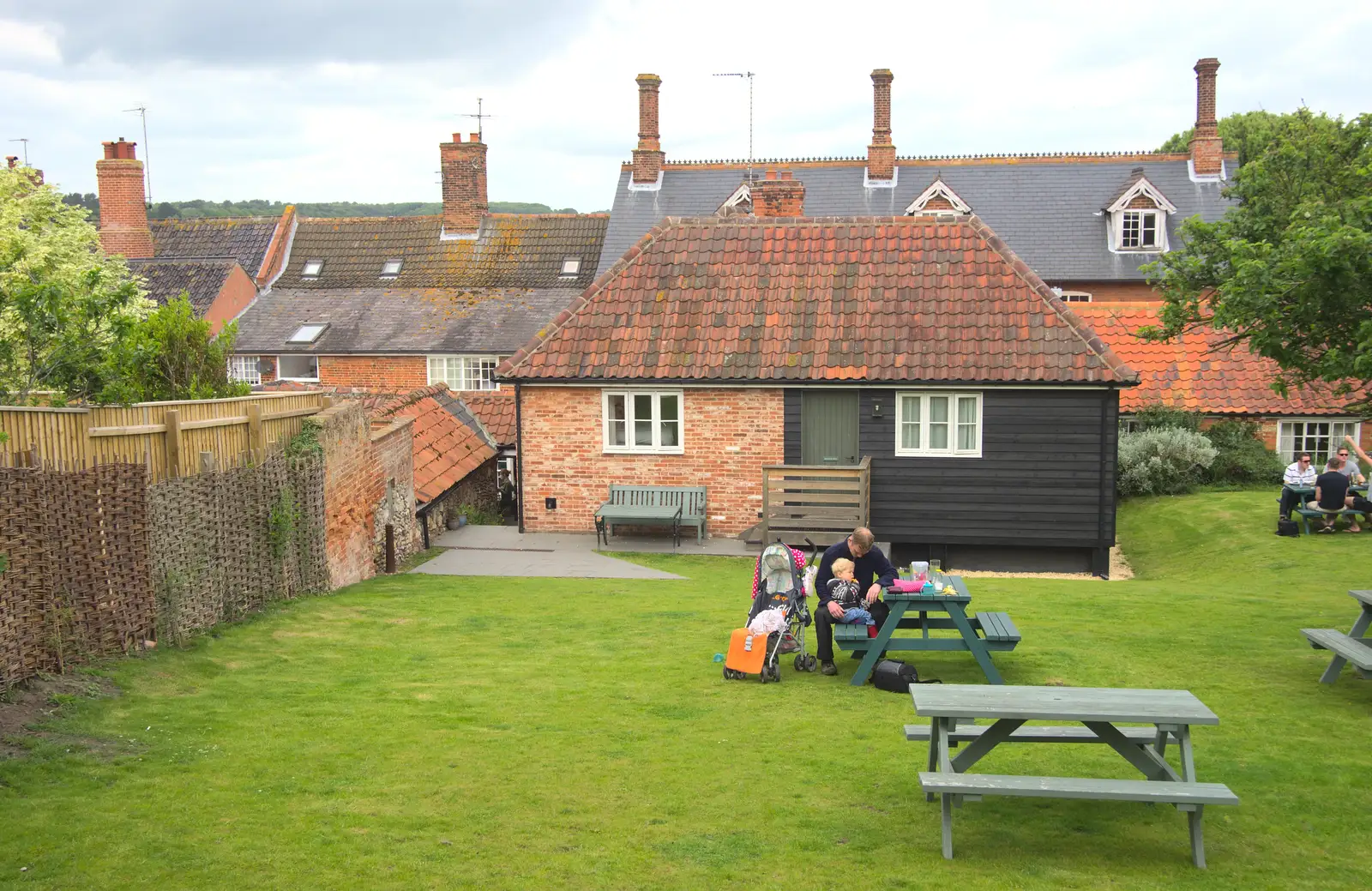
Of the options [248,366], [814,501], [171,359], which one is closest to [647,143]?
[248,366]

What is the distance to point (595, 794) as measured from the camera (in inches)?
315

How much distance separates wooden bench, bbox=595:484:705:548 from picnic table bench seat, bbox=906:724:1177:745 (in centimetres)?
1251

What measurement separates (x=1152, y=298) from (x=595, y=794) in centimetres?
3438

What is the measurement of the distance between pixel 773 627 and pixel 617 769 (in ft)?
9.34

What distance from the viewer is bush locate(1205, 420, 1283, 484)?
25578 mm

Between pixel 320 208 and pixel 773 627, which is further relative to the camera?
pixel 320 208

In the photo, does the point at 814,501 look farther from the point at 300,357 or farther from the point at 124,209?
the point at 124,209

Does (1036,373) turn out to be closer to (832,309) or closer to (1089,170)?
(832,309)

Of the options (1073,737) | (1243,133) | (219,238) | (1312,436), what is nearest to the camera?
(1073,737)

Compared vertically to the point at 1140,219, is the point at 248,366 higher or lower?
lower

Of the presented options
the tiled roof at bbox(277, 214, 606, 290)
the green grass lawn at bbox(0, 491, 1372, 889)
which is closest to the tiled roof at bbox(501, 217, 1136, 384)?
the green grass lawn at bbox(0, 491, 1372, 889)

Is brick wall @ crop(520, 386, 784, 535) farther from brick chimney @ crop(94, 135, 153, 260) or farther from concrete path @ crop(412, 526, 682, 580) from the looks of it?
brick chimney @ crop(94, 135, 153, 260)

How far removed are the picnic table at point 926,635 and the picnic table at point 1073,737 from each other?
2.56 meters

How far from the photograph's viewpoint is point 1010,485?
66.6 ft
